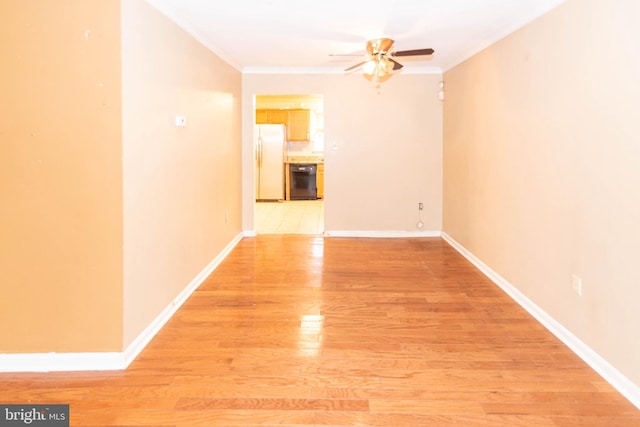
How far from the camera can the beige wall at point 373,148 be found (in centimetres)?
573

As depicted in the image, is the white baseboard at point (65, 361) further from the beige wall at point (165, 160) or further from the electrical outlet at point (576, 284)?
the electrical outlet at point (576, 284)

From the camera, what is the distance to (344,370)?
2344 millimetres

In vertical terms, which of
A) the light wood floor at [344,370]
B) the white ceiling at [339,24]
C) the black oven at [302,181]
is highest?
the white ceiling at [339,24]

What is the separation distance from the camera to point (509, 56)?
A: 3570 millimetres

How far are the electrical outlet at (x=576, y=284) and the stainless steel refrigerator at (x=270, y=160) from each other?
727cm

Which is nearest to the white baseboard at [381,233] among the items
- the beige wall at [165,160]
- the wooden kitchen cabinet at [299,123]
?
the beige wall at [165,160]

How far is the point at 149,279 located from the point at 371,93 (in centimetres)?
408

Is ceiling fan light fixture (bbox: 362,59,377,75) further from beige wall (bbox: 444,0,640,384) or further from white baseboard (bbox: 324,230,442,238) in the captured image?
white baseboard (bbox: 324,230,442,238)

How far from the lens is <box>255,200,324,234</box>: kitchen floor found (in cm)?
638

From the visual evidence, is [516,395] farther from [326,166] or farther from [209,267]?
[326,166]

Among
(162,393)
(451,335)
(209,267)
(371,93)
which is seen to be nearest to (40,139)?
(162,393)

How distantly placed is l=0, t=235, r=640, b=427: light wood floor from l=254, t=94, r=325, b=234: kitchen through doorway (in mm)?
5078

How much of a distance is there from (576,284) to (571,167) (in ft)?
2.33

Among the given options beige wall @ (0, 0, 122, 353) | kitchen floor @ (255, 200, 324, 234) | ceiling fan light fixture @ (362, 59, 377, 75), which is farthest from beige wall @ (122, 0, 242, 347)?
kitchen floor @ (255, 200, 324, 234)
